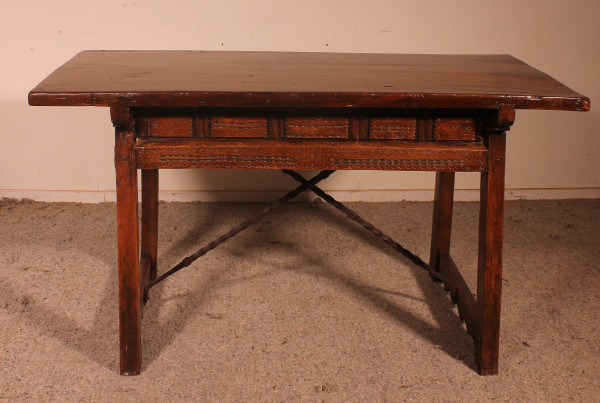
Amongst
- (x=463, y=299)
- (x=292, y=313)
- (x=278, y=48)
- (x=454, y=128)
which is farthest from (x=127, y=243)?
(x=278, y=48)

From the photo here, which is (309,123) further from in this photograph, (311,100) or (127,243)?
(127,243)

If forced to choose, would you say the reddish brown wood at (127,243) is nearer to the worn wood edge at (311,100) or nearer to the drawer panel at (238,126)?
the worn wood edge at (311,100)

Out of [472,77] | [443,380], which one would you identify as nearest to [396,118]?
[472,77]

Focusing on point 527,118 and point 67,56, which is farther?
point 527,118

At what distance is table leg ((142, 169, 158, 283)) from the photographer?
2.24 m

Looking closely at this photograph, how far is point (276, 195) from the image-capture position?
128 inches

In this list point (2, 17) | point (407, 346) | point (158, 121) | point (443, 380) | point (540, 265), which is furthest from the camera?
point (2, 17)

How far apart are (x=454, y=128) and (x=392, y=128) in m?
0.15

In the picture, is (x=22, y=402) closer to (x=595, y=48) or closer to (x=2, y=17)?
(x=2, y=17)

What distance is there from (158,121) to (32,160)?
1.67 m

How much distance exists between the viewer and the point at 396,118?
171cm

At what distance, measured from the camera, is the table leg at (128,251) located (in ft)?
5.54

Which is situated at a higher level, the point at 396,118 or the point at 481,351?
the point at 396,118

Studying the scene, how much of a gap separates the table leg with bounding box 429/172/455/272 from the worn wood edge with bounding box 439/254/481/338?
0.12ft
